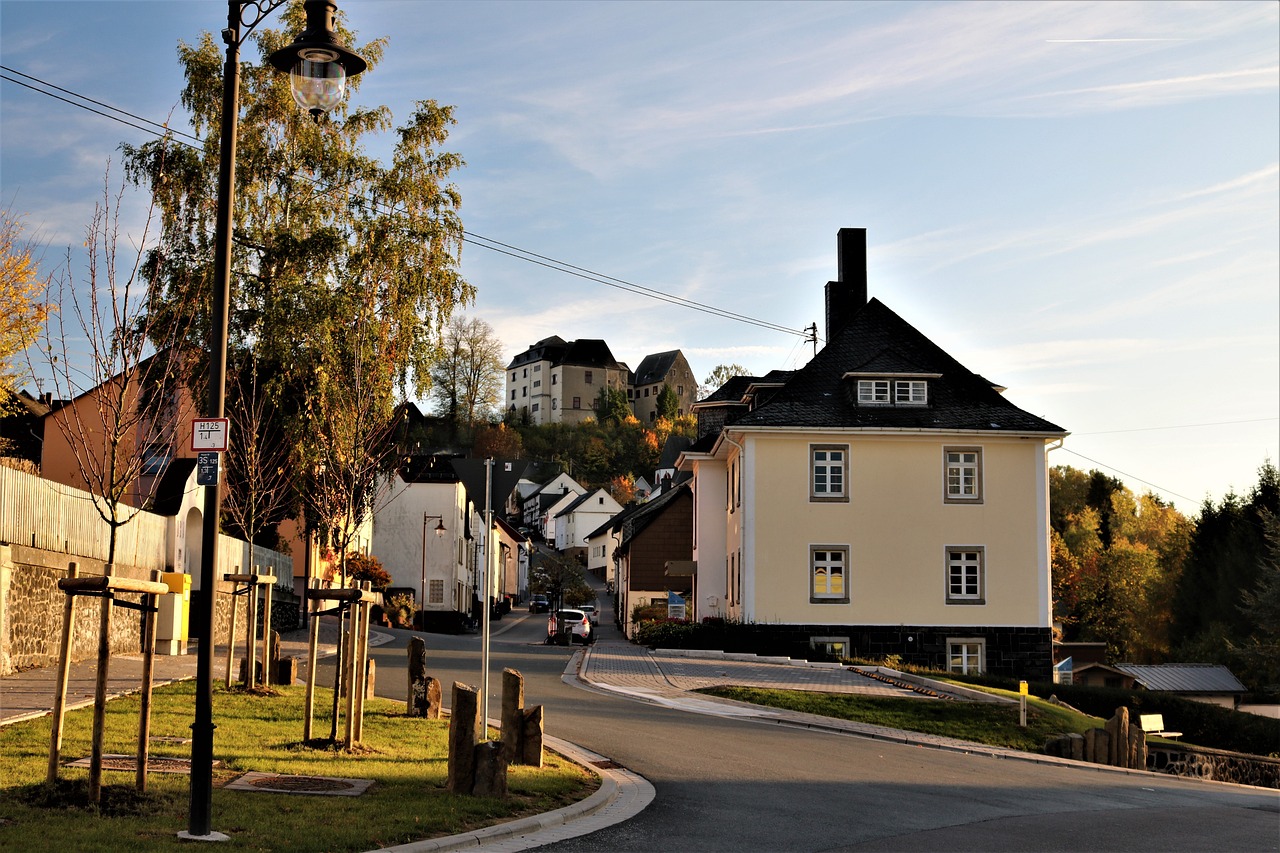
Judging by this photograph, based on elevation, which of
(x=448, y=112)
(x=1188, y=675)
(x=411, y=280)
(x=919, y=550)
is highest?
(x=448, y=112)

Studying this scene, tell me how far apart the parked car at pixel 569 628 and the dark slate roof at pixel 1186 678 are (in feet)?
67.7

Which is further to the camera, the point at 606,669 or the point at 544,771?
the point at 606,669

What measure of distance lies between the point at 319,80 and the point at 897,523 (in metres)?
30.2

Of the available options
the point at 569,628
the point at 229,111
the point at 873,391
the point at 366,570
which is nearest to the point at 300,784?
the point at 229,111

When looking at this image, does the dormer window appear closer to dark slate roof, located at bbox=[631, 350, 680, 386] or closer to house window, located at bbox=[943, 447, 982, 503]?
house window, located at bbox=[943, 447, 982, 503]

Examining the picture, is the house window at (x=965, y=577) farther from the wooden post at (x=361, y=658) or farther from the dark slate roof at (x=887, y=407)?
the wooden post at (x=361, y=658)

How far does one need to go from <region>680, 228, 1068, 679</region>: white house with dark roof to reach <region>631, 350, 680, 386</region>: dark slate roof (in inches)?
5456

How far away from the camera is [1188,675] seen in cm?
4897

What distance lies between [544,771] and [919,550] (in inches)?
1034

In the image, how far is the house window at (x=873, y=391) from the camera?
1535 inches

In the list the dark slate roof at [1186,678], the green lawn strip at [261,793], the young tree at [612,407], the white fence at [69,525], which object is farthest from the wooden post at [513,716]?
the young tree at [612,407]

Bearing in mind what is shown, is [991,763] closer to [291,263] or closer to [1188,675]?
[291,263]

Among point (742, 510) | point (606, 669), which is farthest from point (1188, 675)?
point (606, 669)

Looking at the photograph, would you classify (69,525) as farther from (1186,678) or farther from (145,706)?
(1186,678)
